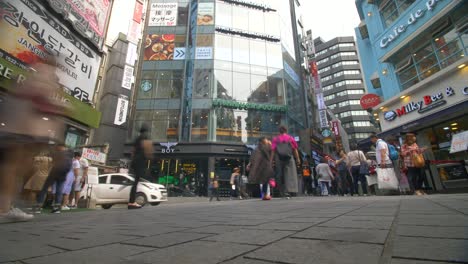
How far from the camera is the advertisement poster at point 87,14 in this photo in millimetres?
13039

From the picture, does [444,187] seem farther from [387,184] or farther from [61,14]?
[61,14]

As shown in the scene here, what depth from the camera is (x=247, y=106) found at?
82.5ft

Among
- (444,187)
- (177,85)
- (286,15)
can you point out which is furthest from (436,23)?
(286,15)

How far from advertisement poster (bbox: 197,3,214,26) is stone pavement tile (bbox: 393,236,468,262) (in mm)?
29770

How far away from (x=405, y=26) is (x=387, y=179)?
11133 mm

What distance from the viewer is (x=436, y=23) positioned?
11750 mm

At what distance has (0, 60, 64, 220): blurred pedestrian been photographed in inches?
105

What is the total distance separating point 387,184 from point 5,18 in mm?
14780

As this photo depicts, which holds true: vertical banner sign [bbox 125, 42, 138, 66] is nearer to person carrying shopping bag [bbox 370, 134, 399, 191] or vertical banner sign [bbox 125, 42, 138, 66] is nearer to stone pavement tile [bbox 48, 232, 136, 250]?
person carrying shopping bag [bbox 370, 134, 399, 191]

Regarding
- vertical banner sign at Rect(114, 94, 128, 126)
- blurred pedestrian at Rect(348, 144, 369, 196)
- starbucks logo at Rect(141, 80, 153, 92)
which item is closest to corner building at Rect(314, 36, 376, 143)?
starbucks logo at Rect(141, 80, 153, 92)

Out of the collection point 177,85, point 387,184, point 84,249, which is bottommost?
point 84,249

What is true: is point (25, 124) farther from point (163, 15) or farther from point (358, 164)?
point (163, 15)

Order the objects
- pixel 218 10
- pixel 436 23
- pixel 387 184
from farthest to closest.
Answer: pixel 218 10
pixel 436 23
pixel 387 184

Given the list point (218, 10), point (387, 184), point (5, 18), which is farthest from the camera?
point (218, 10)
